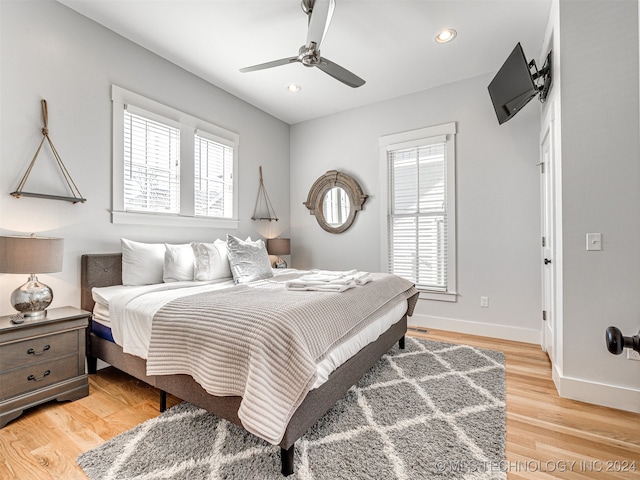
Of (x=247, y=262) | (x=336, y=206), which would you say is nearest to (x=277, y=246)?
(x=336, y=206)

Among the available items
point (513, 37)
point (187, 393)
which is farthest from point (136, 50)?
point (513, 37)

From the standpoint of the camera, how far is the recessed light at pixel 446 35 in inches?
111

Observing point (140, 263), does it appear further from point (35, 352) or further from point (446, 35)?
point (446, 35)

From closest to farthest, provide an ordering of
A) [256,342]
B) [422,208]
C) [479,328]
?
[256,342] → [479,328] → [422,208]

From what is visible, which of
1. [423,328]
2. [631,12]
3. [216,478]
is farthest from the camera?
[423,328]

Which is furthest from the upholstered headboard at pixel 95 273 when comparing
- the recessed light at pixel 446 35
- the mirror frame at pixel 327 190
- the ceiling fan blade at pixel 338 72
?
the recessed light at pixel 446 35

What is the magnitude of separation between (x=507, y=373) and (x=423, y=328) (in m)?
1.31

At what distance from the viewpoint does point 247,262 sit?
2971 millimetres

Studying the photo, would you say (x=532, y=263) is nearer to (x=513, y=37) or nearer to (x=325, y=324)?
(x=513, y=37)

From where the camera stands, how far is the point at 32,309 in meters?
2.10

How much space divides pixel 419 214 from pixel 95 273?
3.46m

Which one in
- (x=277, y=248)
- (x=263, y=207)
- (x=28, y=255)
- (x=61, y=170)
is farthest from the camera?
(x=263, y=207)

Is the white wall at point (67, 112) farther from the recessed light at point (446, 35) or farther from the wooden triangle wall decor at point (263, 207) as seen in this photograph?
the recessed light at point (446, 35)

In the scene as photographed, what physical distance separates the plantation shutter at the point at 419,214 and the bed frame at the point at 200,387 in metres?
1.12
